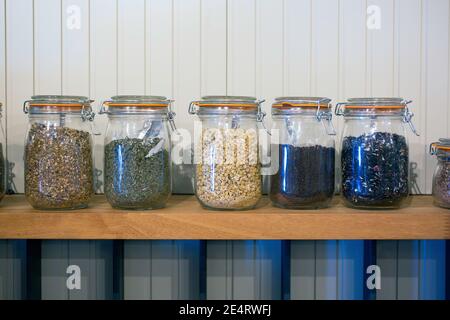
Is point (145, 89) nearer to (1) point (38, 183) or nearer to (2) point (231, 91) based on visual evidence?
(2) point (231, 91)

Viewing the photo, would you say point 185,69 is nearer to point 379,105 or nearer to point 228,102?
point 228,102

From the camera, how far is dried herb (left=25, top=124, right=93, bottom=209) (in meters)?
1.25

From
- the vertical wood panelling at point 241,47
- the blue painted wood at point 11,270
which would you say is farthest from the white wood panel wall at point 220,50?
the blue painted wood at point 11,270

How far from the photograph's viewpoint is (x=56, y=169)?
4.08 feet

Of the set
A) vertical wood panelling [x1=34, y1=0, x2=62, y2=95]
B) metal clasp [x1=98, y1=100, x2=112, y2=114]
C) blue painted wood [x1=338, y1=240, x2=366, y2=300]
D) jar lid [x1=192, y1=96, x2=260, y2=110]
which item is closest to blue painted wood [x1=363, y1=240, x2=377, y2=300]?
blue painted wood [x1=338, y1=240, x2=366, y2=300]

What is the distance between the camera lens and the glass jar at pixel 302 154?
4.17 feet

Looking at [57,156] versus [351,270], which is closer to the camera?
[57,156]

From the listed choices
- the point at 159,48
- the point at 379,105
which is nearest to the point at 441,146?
the point at 379,105

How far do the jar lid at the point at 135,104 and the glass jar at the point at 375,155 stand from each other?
43 centimetres

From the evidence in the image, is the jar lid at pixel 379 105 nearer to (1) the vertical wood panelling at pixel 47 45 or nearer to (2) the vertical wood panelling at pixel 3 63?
(1) the vertical wood panelling at pixel 47 45

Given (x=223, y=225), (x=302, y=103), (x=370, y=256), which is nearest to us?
(x=223, y=225)

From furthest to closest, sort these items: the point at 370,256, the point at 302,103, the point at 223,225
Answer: the point at 370,256 < the point at 302,103 < the point at 223,225

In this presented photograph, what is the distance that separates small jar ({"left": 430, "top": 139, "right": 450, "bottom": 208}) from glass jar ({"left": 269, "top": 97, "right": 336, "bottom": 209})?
0.81 feet

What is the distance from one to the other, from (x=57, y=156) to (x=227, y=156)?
37 cm
